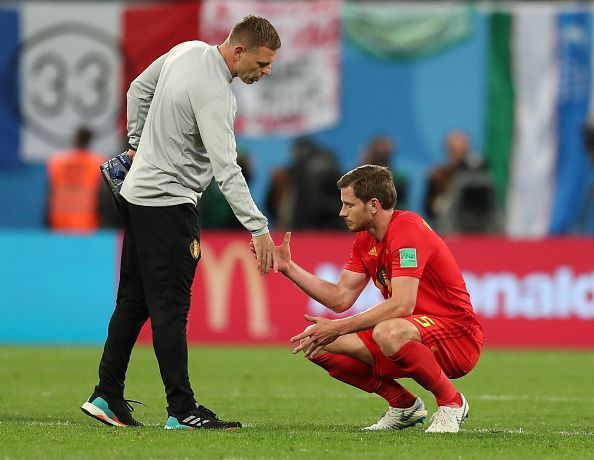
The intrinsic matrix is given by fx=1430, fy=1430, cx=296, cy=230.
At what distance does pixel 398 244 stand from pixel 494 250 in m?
8.51

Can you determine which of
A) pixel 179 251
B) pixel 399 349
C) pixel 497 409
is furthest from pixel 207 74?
pixel 497 409

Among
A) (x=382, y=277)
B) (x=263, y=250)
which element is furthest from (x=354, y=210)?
(x=263, y=250)

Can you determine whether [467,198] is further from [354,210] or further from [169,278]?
[169,278]

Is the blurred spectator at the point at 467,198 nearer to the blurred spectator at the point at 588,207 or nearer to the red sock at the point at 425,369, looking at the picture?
the blurred spectator at the point at 588,207

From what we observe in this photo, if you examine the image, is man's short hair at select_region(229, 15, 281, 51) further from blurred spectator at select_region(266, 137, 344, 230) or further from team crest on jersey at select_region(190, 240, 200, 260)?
blurred spectator at select_region(266, 137, 344, 230)

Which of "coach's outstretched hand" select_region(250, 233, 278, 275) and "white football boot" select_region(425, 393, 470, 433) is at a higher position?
"coach's outstretched hand" select_region(250, 233, 278, 275)

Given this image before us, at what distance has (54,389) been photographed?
37.8 ft

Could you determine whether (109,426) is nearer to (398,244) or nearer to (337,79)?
(398,244)

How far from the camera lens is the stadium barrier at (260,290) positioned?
54.3 ft

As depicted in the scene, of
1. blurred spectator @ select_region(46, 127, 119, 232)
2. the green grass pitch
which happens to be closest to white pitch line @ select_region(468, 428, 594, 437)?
the green grass pitch

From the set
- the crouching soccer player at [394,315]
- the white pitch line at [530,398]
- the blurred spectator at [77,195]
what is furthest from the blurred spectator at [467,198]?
the crouching soccer player at [394,315]

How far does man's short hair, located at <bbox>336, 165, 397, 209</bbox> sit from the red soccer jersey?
17 cm

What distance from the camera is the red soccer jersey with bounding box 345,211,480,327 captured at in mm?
8344

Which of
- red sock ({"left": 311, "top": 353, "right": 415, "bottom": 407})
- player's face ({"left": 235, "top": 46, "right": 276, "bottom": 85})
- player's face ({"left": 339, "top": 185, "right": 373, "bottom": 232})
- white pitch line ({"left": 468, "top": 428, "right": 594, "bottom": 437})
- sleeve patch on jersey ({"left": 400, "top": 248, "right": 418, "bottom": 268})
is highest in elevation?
player's face ({"left": 235, "top": 46, "right": 276, "bottom": 85})
